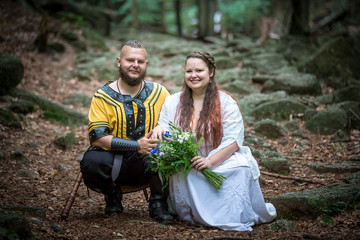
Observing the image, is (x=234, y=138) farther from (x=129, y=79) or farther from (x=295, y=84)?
(x=295, y=84)

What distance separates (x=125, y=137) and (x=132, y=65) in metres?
0.80

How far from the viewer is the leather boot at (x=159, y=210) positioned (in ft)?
10.1

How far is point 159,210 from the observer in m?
3.13

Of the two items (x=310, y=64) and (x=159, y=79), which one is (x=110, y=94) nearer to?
(x=159, y=79)

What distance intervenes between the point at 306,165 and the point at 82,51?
29.0 ft

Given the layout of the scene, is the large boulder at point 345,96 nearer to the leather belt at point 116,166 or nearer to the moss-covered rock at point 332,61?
the moss-covered rock at point 332,61

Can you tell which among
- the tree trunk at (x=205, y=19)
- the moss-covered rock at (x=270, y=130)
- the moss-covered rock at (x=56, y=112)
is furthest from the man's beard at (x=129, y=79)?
the tree trunk at (x=205, y=19)

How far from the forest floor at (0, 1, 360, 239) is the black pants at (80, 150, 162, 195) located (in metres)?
0.35

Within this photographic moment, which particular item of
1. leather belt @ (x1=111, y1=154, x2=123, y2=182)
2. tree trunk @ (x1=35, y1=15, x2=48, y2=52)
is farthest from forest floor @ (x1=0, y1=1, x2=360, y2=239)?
tree trunk @ (x1=35, y1=15, x2=48, y2=52)

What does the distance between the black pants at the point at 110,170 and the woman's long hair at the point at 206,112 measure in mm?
600

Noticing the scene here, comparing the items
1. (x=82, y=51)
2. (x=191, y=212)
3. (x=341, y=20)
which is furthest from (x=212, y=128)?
(x=341, y=20)

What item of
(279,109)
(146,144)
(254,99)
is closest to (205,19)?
(254,99)

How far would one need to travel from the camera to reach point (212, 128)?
10.4 feet

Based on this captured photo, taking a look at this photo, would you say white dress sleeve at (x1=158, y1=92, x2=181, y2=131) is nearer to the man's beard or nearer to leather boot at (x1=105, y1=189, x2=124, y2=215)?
the man's beard
